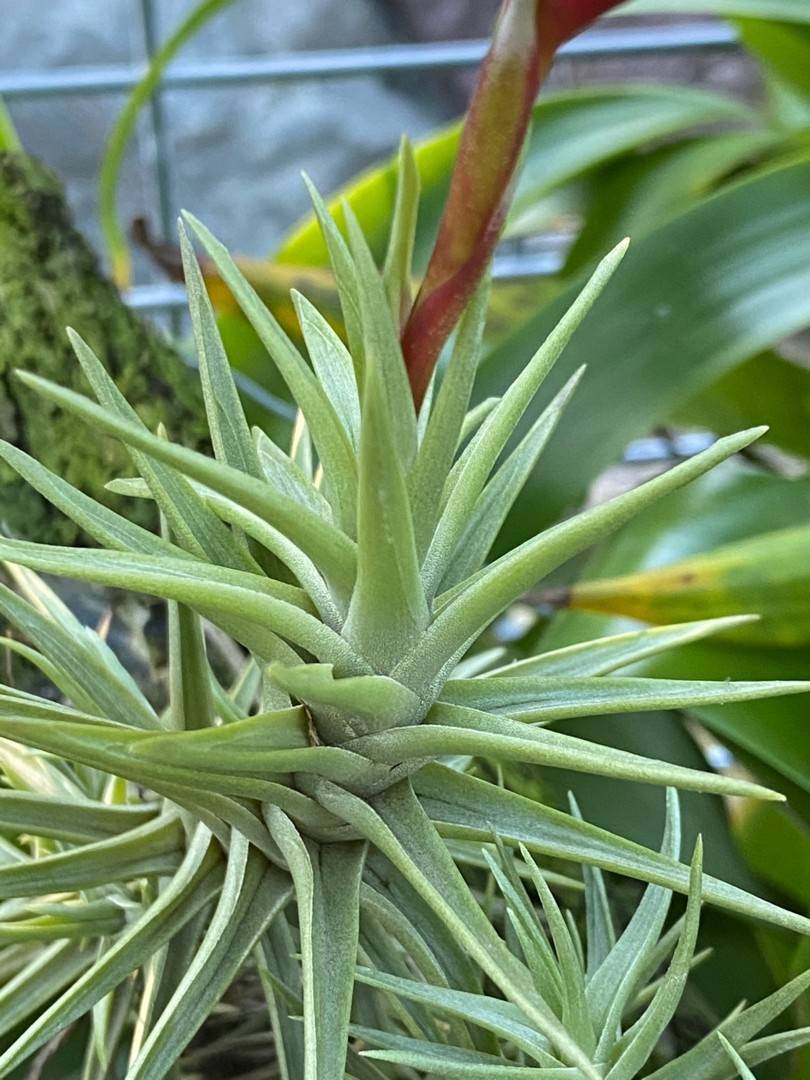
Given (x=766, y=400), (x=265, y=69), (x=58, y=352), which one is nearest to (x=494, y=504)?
(x=58, y=352)

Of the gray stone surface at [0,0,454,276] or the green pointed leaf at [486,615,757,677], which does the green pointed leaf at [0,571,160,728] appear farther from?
the gray stone surface at [0,0,454,276]

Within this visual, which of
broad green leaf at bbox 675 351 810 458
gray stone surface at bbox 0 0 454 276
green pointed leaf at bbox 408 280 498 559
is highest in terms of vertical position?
gray stone surface at bbox 0 0 454 276

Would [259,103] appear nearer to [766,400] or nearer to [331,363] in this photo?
[766,400]

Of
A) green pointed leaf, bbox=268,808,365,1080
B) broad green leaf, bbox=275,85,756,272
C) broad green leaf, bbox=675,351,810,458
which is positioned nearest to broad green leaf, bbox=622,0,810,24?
broad green leaf, bbox=275,85,756,272

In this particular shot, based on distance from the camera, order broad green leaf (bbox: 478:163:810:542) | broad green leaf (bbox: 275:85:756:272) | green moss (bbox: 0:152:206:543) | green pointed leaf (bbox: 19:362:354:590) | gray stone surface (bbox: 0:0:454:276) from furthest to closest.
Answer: gray stone surface (bbox: 0:0:454:276), broad green leaf (bbox: 275:85:756:272), broad green leaf (bbox: 478:163:810:542), green moss (bbox: 0:152:206:543), green pointed leaf (bbox: 19:362:354:590)

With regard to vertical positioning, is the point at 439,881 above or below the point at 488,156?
below

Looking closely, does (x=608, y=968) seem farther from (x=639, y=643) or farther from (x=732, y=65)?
(x=732, y=65)

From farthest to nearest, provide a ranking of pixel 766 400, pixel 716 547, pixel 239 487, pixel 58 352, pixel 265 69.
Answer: pixel 265 69
pixel 766 400
pixel 716 547
pixel 58 352
pixel 239 487
